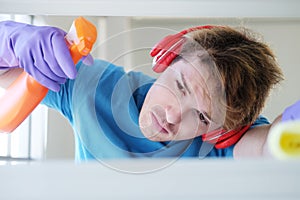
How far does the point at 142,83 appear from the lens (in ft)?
2.46

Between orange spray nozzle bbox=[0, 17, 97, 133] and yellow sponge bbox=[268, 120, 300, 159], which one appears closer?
yellow sponge bbox=[268, 120, 300, 159]

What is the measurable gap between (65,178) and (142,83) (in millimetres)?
414

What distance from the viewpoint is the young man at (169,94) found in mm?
648

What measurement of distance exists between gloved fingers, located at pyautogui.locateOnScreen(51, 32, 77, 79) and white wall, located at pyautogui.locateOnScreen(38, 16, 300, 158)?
6 centimetres

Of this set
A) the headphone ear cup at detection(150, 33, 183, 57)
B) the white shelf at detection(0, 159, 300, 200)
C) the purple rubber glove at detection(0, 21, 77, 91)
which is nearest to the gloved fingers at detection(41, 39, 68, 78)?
the purple rubber glove at detection(0, 21, 77, 91)

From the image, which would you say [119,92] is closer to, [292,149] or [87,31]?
[87,31]

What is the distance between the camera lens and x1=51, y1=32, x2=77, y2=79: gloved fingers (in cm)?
58

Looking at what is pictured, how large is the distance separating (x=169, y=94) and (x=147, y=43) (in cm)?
9

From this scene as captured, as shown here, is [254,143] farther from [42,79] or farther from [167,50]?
[42,79]

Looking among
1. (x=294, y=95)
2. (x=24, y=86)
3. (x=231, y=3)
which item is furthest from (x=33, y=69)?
(x=294, y=95)

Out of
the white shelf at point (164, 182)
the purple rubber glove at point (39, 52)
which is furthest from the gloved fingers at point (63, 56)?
the white shelf at point (164, 182)

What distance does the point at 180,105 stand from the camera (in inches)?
27.1

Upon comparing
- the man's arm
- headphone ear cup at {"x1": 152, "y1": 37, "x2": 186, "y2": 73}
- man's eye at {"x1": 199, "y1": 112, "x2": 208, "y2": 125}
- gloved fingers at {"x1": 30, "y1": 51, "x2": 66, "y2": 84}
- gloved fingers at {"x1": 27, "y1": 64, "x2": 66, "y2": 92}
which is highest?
headphone ear cup at {"x1": 152, "y1": 37, "x2": 186, "y2": 73}

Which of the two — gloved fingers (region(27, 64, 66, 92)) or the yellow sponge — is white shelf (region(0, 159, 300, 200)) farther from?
gloved fingers (region(27, 64, 66, 92))
